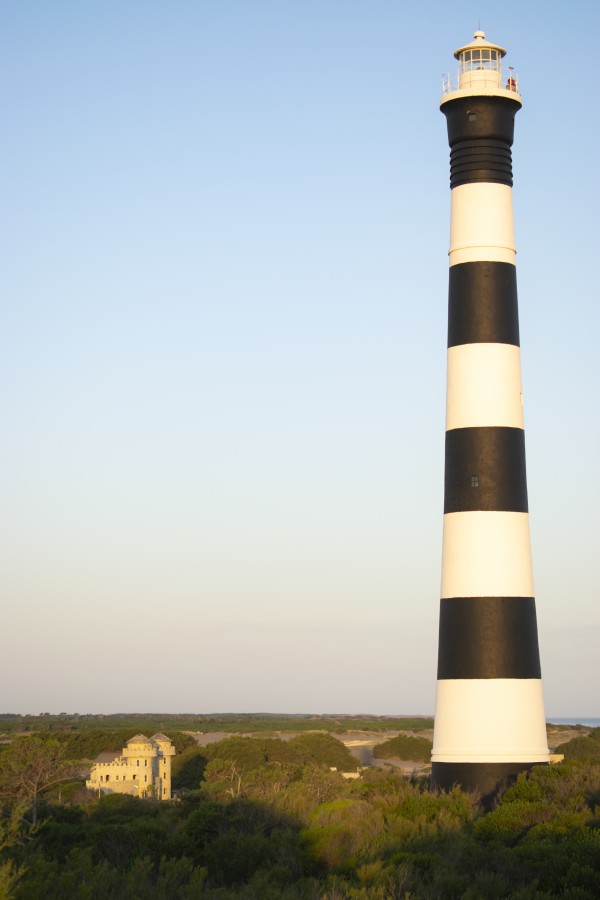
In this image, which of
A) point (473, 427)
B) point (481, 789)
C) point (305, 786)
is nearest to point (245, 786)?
point (305, 786)

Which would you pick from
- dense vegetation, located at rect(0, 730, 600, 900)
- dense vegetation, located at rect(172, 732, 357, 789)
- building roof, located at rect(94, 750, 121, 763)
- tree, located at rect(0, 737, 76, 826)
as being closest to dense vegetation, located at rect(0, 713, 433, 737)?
building roof, located at rect(94, 750, 121, 763)

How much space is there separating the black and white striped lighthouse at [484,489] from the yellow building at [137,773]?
Answer: 19242 mm

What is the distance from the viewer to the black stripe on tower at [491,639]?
25078 millimetres

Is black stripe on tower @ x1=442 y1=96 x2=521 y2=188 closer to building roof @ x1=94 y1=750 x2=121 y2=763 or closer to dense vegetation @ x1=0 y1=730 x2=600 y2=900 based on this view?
dense vegetation @ x1=0 y1=730 x2=600 y2=900

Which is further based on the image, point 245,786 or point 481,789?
point 245,786

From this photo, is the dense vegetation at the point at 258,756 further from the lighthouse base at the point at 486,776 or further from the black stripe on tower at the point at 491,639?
the black stripe on tower at the point at 491,639

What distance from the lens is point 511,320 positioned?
26.6 m

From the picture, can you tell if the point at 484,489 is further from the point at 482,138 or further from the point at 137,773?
the point at 137,773

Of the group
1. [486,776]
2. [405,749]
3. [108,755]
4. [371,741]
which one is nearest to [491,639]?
[486,776]

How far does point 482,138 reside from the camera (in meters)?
27.1

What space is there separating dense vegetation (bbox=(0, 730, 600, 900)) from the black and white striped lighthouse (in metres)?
1.02

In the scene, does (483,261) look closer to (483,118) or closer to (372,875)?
(483,118)

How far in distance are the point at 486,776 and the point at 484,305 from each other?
938 centimetres

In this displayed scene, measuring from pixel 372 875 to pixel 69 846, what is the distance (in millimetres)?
6749
